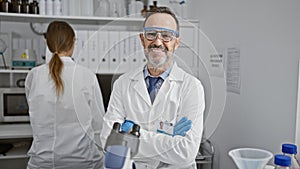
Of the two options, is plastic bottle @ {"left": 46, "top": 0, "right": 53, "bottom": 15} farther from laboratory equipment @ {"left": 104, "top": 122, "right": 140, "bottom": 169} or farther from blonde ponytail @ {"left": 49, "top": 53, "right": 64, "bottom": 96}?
laboratory equipment @ {"left": 104, "top": 122, "right": 140, "bottom": 169}

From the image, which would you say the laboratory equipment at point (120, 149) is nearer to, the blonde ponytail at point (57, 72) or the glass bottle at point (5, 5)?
the blonde ponytail at point (57, 72)

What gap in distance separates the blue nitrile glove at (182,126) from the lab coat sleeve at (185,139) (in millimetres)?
13

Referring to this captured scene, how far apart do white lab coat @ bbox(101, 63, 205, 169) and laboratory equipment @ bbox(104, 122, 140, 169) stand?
177 millimetres

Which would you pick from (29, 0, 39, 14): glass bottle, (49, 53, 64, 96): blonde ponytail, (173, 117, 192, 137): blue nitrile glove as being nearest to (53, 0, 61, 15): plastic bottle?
(29, 0, 39, 14): glass bottle

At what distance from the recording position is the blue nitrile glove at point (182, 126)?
1007 millimetres

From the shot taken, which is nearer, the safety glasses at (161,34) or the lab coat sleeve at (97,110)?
the safety glasses at (161,34)

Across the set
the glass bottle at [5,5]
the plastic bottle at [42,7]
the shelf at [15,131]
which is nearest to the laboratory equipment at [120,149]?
the shelf at [15,131]

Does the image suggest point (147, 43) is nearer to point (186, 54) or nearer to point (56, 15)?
point (186, 54)

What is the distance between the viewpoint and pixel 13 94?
8.45 feet

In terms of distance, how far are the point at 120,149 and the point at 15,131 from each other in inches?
75.0

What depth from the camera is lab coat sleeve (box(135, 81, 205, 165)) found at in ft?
3.26

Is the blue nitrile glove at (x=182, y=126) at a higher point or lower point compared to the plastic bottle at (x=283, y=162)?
higher

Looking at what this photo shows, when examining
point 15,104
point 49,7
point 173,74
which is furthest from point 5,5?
point 173,74

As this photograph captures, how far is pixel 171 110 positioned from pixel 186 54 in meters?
0.23
